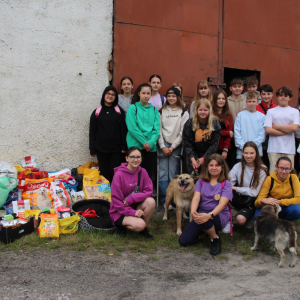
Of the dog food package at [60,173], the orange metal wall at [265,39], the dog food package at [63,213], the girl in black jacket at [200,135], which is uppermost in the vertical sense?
the orange metal wall at [265,39]

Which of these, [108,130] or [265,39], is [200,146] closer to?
[108,130]

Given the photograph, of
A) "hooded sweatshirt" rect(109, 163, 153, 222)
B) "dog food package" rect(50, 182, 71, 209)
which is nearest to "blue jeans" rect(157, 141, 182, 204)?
"hooded sweatshirt" rect(109, 163, 153, 222)

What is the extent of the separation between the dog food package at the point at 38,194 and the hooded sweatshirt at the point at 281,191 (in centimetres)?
316

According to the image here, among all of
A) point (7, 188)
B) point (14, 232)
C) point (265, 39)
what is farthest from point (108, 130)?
point (265, 39)

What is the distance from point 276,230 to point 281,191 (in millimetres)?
728

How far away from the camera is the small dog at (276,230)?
3.19 metres

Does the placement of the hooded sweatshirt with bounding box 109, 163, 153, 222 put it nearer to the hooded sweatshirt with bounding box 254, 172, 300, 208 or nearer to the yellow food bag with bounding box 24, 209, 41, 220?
the yellow food bag with bounding box 24, 209, 41, 220

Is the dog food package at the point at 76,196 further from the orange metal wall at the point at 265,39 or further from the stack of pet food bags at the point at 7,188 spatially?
the orange metal wall at the point at 265,39

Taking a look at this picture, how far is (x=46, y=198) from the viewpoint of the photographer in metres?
4.62

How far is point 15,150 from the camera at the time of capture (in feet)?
17.4

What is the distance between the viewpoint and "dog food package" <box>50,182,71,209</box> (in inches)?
178

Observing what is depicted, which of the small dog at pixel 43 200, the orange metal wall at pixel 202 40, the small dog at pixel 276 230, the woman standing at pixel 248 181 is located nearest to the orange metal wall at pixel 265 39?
the orange metal wall at pixel 202 40

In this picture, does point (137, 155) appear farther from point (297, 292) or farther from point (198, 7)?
point (198, 7)

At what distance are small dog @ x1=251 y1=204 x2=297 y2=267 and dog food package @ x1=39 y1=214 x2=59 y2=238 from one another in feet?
8.37
